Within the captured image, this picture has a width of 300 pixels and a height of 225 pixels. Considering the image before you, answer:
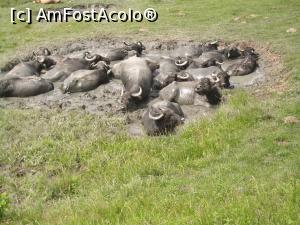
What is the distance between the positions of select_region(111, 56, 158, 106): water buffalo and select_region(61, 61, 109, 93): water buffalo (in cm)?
56

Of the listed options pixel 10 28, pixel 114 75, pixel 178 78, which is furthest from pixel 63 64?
pixel 10 28

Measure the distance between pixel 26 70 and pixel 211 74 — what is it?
17.5 ft

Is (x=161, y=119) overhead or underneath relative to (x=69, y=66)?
overhead

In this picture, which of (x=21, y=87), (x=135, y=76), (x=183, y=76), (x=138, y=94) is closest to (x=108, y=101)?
(x=135, y=76)

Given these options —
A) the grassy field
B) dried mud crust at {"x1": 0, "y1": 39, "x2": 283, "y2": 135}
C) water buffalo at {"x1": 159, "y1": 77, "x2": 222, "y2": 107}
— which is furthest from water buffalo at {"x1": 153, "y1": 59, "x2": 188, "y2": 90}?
the grassy field

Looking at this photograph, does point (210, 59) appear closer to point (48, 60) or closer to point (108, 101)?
point (108, 101)

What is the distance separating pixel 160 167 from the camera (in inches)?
322

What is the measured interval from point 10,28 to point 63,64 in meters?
8.81

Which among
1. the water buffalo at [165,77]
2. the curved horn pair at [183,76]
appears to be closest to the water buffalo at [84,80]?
the water buffalo at [165,77]

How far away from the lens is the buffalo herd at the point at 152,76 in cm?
1138

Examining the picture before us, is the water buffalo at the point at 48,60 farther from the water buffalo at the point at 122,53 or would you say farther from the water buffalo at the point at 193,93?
the water buffalo at the point at 193,93

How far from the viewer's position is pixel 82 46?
18.1 metres

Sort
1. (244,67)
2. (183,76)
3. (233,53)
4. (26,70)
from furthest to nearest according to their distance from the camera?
(233,53), (26,70), (244,67), (183,76)

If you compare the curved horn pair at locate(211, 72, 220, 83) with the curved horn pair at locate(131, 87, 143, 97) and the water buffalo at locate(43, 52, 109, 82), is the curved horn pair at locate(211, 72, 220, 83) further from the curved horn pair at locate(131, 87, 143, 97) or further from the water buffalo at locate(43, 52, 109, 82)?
the water buffalo at locate(43, 52, 109, 82)
